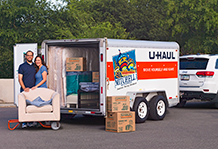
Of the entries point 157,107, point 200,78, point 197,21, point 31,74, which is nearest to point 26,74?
point 31,74

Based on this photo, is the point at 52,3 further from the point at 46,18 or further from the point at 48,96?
the point at 48,96

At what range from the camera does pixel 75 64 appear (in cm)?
1238

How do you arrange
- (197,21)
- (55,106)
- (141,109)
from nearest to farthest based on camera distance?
(55,106), (141,109), (197,21)

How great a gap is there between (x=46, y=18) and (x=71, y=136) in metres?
17.7

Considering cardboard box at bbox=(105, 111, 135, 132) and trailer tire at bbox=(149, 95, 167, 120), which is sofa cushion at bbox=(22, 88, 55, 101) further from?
trailer tire at bbox=(149, 95, 167, 120)

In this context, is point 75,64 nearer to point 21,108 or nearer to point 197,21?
point 21,108

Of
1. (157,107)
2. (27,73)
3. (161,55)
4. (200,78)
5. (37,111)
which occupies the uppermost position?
(161,55)

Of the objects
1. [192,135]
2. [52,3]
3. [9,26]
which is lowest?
[192,135]

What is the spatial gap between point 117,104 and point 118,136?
1233 millimetres

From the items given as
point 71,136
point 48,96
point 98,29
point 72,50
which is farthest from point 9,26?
point 71,136

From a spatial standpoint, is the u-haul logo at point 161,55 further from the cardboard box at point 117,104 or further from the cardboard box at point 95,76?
the cardboard box at point 117,104

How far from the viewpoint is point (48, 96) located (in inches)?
440

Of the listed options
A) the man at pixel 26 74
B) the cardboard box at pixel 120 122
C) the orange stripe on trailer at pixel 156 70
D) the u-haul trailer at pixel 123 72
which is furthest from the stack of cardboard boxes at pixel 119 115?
the man at pixel 26 74

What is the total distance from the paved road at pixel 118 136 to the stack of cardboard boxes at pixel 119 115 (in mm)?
240
